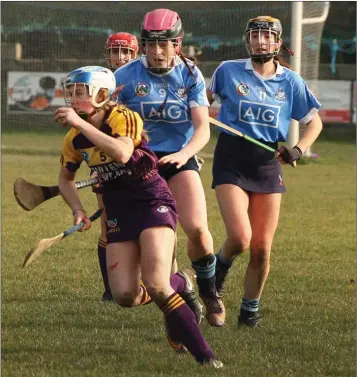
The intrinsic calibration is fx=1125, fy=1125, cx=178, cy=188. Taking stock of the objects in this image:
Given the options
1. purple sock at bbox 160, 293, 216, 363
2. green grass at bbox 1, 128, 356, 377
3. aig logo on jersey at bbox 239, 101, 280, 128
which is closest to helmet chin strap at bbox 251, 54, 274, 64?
aig logo on jersey at bbox 239, 101, 280, 128

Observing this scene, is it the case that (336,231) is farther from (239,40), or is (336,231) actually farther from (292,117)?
(239,40)

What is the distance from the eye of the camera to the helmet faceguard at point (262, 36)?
6.92 meters

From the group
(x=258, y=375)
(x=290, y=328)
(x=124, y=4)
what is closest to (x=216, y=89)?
(x=290, y=328)

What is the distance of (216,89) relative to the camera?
7234 millimetres

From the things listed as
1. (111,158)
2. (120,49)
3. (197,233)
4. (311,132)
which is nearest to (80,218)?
(111,158)

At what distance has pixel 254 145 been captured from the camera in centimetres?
708

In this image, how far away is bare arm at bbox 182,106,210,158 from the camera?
6301mm

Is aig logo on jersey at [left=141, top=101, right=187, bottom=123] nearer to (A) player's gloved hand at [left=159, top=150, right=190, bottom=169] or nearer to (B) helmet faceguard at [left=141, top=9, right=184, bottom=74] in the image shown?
(B) helmet faceguard at [left=141, top=9, right=184, bottom=74]

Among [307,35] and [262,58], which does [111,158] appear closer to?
[262,58]

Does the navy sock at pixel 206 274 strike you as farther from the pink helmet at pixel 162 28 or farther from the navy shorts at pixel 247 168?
the pink helmet at pixel 162 28

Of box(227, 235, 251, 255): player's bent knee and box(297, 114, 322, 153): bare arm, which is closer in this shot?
box(227, 235, 251, 255): player's bent knee

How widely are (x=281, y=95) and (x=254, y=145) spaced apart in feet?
1.19

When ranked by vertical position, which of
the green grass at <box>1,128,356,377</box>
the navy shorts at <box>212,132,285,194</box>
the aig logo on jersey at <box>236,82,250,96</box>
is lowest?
the green grass at <box>1,128,356,377</box>

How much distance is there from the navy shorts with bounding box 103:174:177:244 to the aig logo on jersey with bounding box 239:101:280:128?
4.56 ft
